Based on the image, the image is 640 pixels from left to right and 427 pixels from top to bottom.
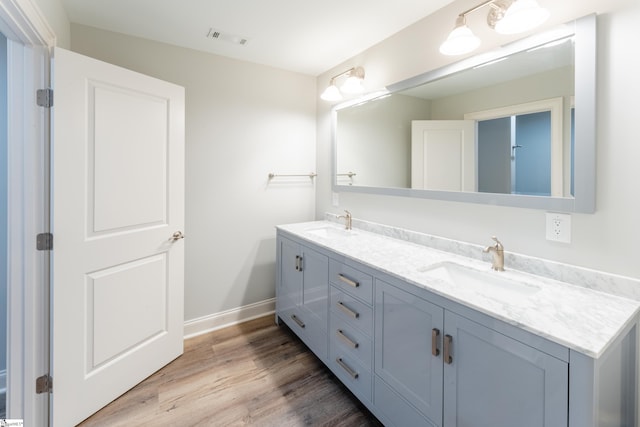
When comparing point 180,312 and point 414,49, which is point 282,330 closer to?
point 180,312

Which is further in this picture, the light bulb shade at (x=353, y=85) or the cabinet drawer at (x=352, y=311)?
the light bulb shade at (x=353, y=85)

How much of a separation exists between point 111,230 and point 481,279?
200 cm

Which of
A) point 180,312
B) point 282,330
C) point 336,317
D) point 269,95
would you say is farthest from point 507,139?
point 180,312

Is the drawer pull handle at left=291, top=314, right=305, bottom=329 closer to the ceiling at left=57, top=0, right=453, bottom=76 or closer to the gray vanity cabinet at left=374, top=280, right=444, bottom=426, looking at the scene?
the gray vanity cabinet at left=374, top=280, right=444, bottom=426

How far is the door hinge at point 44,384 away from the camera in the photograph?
153 cm

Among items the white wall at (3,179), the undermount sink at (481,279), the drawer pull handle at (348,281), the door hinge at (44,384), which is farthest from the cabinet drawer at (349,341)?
the white wall at (3,179)

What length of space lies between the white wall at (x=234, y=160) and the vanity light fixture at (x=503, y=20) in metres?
1.63

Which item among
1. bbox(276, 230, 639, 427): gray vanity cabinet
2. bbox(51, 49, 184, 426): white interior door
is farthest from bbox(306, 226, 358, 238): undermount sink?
bbox(51, 49, 184, 426): white interior door

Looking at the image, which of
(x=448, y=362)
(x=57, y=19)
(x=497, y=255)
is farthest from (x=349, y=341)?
(x=57, y=19)

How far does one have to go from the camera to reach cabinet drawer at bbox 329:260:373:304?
159cm

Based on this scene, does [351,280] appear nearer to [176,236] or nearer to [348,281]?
[348,281]

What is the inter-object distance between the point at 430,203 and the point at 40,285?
2.13 meters

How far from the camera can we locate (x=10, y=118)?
143 centimetres

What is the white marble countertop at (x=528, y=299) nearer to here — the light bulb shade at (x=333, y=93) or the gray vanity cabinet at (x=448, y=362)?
the gray vanity cabinet at (x=448, y=362)
